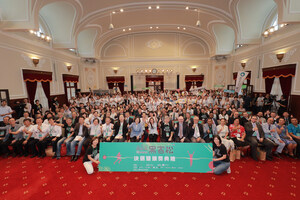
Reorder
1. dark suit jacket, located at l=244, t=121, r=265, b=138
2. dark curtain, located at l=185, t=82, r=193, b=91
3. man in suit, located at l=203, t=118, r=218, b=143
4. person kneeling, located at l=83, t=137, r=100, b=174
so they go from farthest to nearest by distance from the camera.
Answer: dark curtain, located at l=185, t=82, r=193, b=91
man in suit, located at l=203, t=118, r=218, b=143
dark suit jacket, located at l=244, t=121, r=265, b=138
person kneeling, located at l=83, t=137, r=100, b=174

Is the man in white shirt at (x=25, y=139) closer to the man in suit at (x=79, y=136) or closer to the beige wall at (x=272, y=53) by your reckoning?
the man in suit at (x=79, y=136)

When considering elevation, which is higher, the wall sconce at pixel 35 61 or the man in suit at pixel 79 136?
the wall sconce at pixel 35 61

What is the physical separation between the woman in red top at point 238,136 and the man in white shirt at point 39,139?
21.3ft

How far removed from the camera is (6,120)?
496cm

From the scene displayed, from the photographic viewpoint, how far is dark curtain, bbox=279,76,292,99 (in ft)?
25.3

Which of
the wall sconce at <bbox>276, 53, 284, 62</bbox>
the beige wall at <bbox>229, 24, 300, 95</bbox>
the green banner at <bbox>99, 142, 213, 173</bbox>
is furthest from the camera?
the wall sconce at <bbox>276, 53, 284, 62</bbox>

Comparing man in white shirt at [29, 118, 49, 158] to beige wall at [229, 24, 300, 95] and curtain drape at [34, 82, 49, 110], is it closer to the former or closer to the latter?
curtain drape at [34, 82, 49, 110]

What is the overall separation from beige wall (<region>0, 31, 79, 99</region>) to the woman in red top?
10.9 meters

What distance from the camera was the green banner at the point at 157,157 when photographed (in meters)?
3.54

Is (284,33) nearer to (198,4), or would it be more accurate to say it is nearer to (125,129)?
(198,4)

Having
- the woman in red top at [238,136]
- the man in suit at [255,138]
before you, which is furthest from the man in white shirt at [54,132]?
the man in suit at [255,138]

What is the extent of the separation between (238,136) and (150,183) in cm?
340

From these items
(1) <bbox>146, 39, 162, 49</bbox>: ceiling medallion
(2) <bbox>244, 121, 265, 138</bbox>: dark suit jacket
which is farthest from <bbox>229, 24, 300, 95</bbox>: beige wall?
(1) <bbox>146, 39, 162, 49</bbox>: ceiling medallion

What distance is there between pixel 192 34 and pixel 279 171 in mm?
14647
